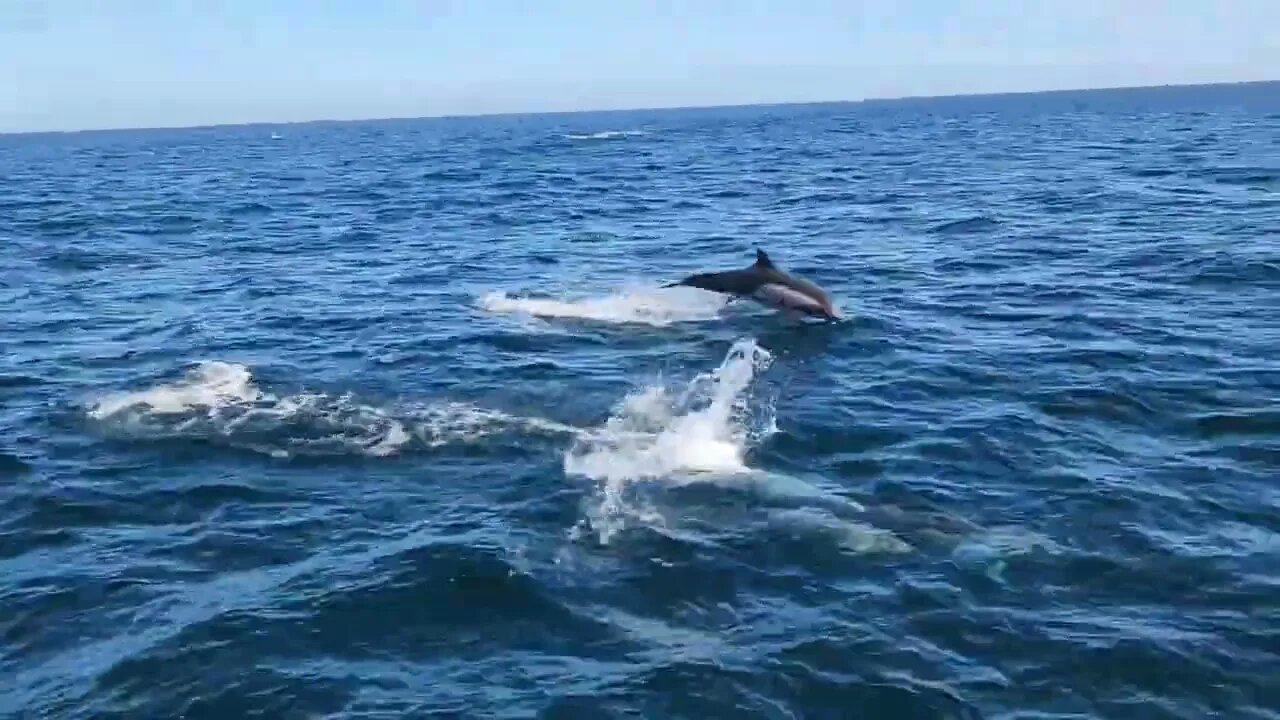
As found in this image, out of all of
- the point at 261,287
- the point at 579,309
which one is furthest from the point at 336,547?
the point at 261,287

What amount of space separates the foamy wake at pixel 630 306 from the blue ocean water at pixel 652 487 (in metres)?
0.14

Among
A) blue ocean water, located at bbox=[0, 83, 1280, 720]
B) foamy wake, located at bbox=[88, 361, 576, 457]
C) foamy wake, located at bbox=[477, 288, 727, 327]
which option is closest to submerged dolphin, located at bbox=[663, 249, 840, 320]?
blue ocean water, located at bbox=[0, 83, 1280, 720]

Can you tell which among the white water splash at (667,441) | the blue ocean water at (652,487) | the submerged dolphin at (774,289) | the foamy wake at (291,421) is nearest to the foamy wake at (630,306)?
the blue ocean water at (652,487)

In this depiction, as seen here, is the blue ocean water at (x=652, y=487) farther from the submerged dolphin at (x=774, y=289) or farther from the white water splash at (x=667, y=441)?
the submerged dolphin at (x=774, y=289)

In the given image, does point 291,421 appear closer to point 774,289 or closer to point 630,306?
point 630,306

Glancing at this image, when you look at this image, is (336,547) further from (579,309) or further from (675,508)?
(579,309)

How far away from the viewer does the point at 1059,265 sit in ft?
103

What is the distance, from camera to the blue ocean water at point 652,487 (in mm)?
10867

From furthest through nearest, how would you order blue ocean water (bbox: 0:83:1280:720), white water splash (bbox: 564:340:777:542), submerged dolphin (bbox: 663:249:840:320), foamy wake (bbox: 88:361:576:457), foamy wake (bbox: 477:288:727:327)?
foamy wake (bbox: 477:288:727:327), submerged dolphin (bbox: 663:249:840:320), foamy wake (bbox: 88:361:576:457), white water splash (bbox: 564:340:777:542), blue ocean water (bbox: 0:83:1280:720)

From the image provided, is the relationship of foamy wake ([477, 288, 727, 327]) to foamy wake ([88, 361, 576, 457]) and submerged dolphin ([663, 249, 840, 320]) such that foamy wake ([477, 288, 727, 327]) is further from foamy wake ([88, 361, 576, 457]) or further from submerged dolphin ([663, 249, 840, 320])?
foamy wake ([88, 361, 576, 457])

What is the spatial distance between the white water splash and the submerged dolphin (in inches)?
201

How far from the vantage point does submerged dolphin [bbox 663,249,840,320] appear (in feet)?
85.1

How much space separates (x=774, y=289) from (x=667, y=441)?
10035mm

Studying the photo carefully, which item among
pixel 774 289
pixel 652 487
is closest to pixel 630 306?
pixel 774 289
